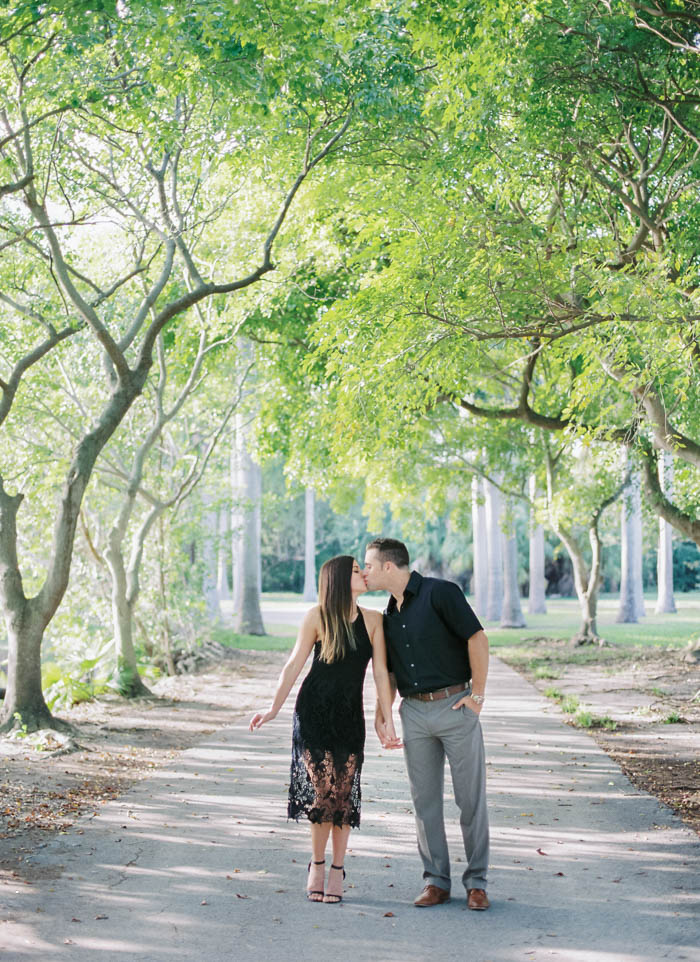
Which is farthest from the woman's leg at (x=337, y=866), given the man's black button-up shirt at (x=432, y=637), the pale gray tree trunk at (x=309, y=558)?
the pale gray tree trunk at (x=309, y=558)

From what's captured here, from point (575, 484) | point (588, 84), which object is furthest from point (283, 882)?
point (575, 484)

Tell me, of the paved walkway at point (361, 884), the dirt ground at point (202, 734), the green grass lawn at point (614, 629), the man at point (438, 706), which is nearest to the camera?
the paved walkway at point (361, 884)

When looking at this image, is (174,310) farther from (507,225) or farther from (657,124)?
(657,124)

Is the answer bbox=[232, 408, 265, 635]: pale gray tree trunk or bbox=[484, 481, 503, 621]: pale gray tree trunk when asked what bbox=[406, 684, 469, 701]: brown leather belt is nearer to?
bbox=[232, 408, 265, 635]: pale gray tree trunk

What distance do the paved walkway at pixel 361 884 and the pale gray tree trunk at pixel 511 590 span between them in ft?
79.5

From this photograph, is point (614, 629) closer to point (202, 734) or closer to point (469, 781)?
point (202, 734)

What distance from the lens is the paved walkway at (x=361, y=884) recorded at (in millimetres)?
4953

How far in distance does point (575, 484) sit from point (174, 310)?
13965mm

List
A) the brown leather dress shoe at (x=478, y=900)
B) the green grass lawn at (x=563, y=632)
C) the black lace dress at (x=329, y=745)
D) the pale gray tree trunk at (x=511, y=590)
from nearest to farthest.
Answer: the brown leather dress shoe at (x=478, y=900) < the black lace dress at (x=329, y=745) < the green grass lawn at (x=563, y=632) < the pale gray tree trunk at (x=511, y=590)

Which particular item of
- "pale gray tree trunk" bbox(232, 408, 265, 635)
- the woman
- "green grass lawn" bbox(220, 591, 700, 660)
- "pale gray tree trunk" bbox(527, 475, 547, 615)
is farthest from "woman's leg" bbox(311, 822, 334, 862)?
"pale gray tree trunk" bbox(527, 475, 547, 615)

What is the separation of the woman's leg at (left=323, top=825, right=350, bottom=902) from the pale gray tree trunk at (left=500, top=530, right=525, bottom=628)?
1111 inches

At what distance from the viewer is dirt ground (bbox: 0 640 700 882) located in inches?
330

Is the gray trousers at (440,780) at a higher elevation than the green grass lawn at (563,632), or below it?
higher

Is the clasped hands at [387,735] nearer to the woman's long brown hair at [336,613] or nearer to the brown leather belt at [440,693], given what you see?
the brown leather belt at [440,693]
